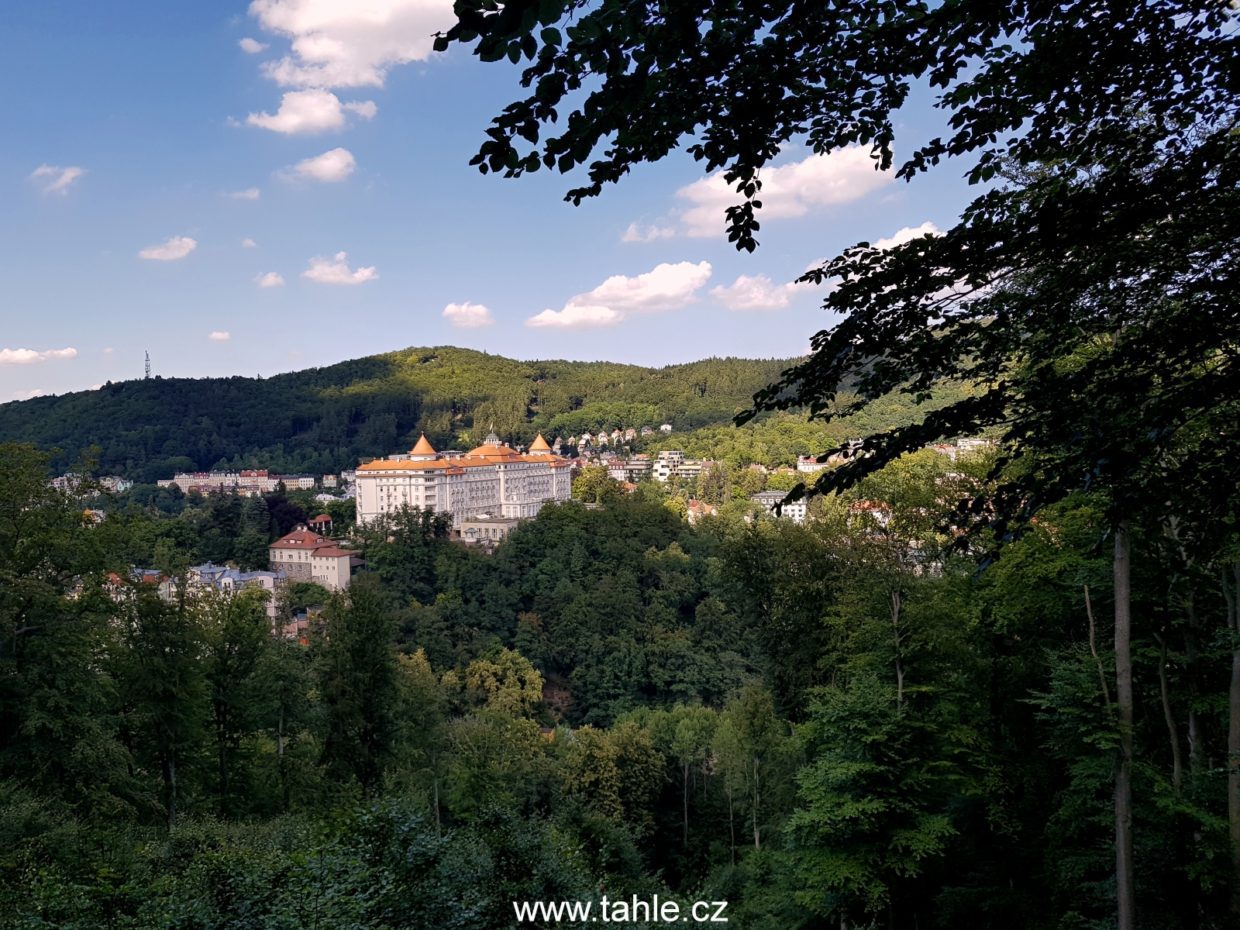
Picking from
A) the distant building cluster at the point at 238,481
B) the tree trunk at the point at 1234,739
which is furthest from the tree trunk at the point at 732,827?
the distant building cluster at the point at 238,481

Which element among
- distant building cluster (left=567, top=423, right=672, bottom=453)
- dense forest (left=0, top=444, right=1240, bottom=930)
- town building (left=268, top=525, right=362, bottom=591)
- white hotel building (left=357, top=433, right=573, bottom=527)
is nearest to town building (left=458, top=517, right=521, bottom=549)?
white hotel building (left=357, top=433, right=573, bottom=527)

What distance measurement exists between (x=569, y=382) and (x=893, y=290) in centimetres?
14548

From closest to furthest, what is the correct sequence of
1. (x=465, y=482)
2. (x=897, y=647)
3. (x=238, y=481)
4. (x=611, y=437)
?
1. (x=897, y=647)
2. (x=465, y=482)
3. (x=238, y=481)
4. (x=611, y=437)

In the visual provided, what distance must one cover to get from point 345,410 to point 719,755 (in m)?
115

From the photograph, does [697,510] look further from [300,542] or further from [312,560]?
[300,542]

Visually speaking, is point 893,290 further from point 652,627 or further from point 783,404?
point 652,627

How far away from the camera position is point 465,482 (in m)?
74.9

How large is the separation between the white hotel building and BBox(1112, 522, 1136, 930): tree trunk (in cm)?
6009

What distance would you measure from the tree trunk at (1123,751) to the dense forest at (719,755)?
22 centimetres

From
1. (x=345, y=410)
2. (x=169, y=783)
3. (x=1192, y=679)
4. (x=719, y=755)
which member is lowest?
(x=719, y=755)

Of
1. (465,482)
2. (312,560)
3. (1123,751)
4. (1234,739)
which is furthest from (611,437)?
(1234,739)

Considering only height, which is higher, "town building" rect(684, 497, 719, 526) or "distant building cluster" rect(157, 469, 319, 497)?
"distant building cluster" rect(157, 469, 319, 497)

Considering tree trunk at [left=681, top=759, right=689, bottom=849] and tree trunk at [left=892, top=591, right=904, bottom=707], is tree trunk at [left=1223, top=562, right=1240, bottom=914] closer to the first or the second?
tree trunk at [left=892, top=591, right=904, bottom=707]

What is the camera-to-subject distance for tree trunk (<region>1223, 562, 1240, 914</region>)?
6.55 meters
